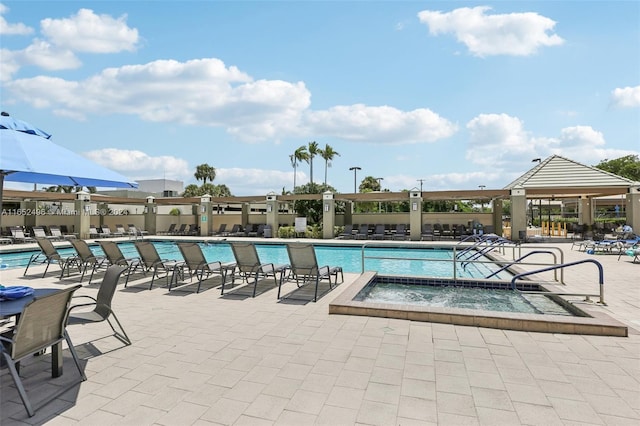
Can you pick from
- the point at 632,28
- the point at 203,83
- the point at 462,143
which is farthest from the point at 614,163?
the point at 203,83

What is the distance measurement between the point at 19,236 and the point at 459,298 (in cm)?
2376

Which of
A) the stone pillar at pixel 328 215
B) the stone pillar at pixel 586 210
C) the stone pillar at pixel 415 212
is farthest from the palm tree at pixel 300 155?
the stone pillar at pixel 586 210

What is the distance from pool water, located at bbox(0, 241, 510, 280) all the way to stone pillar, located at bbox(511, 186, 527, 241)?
16.3 feet

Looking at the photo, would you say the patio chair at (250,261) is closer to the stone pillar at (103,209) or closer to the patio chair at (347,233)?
the patio chair at (347,233)

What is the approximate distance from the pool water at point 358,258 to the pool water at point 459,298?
3.86 ft

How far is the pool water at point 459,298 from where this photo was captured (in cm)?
610

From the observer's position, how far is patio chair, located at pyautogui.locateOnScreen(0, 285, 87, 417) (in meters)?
2.55

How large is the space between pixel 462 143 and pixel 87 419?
1815cm

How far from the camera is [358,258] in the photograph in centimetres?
1462

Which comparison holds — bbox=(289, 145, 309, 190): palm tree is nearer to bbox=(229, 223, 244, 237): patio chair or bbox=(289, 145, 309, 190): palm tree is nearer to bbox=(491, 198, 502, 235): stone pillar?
bbox=(229, 223, 244, 237): patio chair

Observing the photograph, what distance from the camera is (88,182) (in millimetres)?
4703

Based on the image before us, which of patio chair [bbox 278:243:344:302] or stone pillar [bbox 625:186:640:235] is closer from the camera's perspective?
patio chair [bbox 278:243:344:302]

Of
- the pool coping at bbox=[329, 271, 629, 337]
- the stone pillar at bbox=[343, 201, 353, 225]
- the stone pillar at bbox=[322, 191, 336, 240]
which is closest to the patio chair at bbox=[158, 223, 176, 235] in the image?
the stone pillar at bbox=[322, 191, 336, 240]

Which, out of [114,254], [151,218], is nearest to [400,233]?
[114,254]
